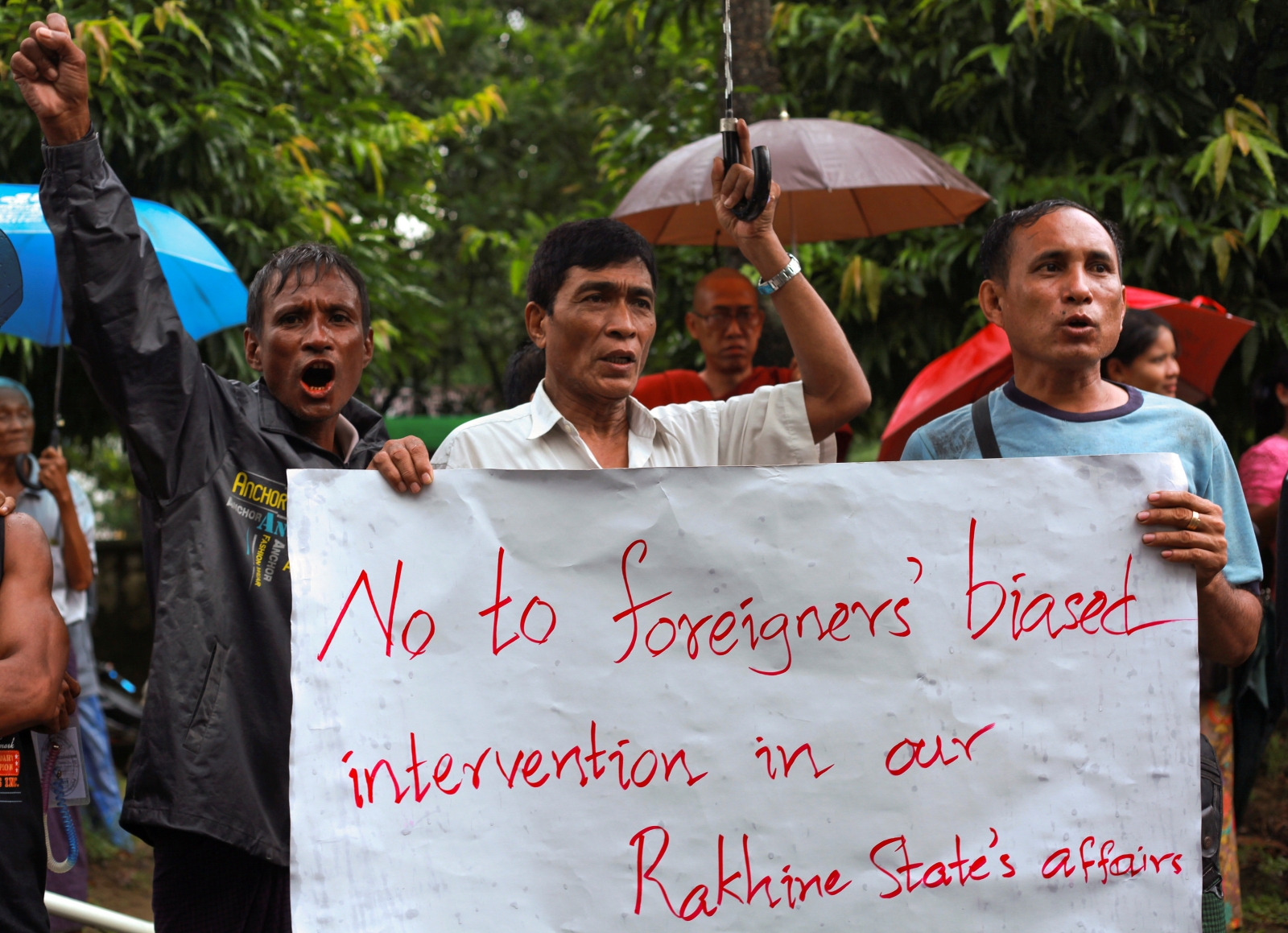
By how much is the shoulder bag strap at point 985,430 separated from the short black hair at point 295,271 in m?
1.22

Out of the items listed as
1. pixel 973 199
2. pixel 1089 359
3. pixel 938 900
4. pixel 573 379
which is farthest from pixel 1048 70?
pixel 938 900

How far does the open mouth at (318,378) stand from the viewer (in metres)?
2.32

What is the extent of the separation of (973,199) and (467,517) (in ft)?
10.9

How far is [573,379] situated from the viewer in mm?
2211

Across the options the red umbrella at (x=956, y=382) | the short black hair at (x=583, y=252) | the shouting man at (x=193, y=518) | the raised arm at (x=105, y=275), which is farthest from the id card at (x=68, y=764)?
the red umbrella at (x=956, y=382)

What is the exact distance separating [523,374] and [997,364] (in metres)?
1.62

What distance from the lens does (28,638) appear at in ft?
7.07

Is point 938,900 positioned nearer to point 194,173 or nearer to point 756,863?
point 756,863

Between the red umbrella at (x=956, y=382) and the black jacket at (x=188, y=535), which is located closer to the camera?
the black jacket at (x=188, y=535)

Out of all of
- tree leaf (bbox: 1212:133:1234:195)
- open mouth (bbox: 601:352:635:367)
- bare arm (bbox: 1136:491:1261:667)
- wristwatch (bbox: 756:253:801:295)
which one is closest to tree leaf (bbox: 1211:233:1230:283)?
tree leaf (bbox: 1212:133:1234:195)

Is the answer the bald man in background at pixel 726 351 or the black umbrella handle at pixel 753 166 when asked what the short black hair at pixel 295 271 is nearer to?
the black umbrella handle at pixel 753 166

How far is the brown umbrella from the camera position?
14.2ft

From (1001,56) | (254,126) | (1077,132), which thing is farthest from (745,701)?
(254,126)

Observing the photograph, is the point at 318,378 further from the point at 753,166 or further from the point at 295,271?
the point at 753,166
